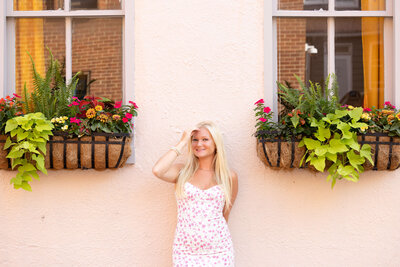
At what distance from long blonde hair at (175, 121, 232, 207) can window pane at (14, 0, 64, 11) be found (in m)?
1.52

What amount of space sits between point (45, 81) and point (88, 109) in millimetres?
379

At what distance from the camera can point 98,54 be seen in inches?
136

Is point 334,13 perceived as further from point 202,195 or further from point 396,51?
point 202,195

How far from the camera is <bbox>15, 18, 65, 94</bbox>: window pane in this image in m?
3.49

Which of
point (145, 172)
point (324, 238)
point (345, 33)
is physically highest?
point (345, 33)

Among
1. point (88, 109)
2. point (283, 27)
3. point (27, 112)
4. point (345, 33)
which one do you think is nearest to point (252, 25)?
point (283, 27)

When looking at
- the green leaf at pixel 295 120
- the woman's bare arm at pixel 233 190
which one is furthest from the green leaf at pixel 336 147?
the woman's bare arm at pixel 233 190

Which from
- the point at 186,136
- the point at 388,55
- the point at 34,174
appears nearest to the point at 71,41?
the point at 34,174

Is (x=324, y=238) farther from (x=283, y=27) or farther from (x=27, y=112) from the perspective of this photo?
(x=27, y=112)

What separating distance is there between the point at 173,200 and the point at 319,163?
1104mm

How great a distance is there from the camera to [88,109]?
315cm

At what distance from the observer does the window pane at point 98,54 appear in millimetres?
3428

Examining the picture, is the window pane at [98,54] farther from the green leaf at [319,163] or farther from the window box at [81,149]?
the green leaf at [319,163]

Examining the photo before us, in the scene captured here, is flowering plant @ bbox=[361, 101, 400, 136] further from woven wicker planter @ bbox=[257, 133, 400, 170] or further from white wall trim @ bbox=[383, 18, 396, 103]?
white wall trim @ bbox=[383, 18, 396, 103]
